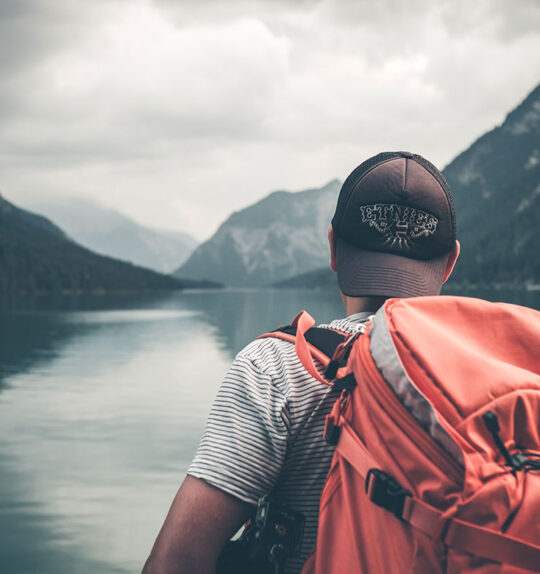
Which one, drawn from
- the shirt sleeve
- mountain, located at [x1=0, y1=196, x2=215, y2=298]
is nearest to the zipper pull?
the shirt sleeve

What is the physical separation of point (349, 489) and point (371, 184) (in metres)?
0.87

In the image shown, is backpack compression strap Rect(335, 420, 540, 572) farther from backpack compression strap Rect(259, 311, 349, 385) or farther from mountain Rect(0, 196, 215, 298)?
mountain Rect(0, 196, 215, 298)

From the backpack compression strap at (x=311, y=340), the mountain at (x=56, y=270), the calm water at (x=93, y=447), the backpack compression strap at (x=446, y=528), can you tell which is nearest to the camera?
the backpack compression strap at (x=446, y=528)

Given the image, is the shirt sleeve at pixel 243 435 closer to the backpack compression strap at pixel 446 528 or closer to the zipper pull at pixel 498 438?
the backpack compression strap at pixel 446 528

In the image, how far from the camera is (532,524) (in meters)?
1.37

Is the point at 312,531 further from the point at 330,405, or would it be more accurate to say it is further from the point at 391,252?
the point at 391,252

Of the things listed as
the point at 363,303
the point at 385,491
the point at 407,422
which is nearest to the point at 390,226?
the point at 363,303

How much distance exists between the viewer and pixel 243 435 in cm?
169

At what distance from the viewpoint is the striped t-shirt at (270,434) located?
168 cm

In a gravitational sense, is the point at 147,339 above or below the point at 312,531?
below

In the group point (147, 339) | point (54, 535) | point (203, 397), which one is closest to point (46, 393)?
point (203, 397)

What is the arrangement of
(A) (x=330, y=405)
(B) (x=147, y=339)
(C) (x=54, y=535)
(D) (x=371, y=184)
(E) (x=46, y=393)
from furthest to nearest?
(B) (x=147, y=339) → (E) (x=46, y=393) → (C) (x=54, y=535) → (D) (x=371, y=184) → (A) (x=330, y=405)

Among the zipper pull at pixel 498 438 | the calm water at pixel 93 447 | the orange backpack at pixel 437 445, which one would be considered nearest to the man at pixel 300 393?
the orange backpack at pixel 437 445

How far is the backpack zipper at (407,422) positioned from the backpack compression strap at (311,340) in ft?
0.51
